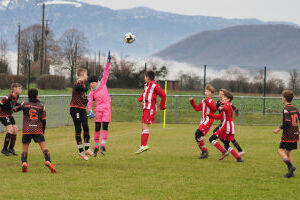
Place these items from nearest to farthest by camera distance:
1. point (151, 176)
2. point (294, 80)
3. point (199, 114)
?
point (151, 176)
point (199, 114)
point (294, 80)

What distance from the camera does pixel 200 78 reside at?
106ft

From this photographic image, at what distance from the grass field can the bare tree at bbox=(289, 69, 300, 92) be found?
21129mm

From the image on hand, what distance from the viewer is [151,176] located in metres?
9.09

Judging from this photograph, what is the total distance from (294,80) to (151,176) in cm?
2777

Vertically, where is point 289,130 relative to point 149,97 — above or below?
below

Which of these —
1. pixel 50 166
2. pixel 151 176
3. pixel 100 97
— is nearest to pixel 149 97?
A: pixel 100 97

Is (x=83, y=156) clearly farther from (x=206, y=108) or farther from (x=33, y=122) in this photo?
(x=206, y=108)

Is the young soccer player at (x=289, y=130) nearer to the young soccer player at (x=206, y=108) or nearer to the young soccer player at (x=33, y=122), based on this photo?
the young soccer player at (x=206, y=108)

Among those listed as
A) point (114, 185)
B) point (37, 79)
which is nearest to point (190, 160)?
point (114, 185)

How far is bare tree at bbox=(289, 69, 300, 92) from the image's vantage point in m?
33.8

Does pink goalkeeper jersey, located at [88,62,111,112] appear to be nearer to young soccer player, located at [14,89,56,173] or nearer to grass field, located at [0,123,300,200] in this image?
grass field, located at [0,123,300,200]

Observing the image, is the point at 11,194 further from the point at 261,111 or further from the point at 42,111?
the point at 261,111

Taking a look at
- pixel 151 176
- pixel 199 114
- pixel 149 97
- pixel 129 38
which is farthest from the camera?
pixel 199 114

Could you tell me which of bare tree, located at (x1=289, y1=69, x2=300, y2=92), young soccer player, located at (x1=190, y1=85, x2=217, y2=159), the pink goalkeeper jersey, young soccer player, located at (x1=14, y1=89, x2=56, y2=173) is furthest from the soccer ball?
bare tree, located at (x1=289, y1=69, x2=300, y2=92)
